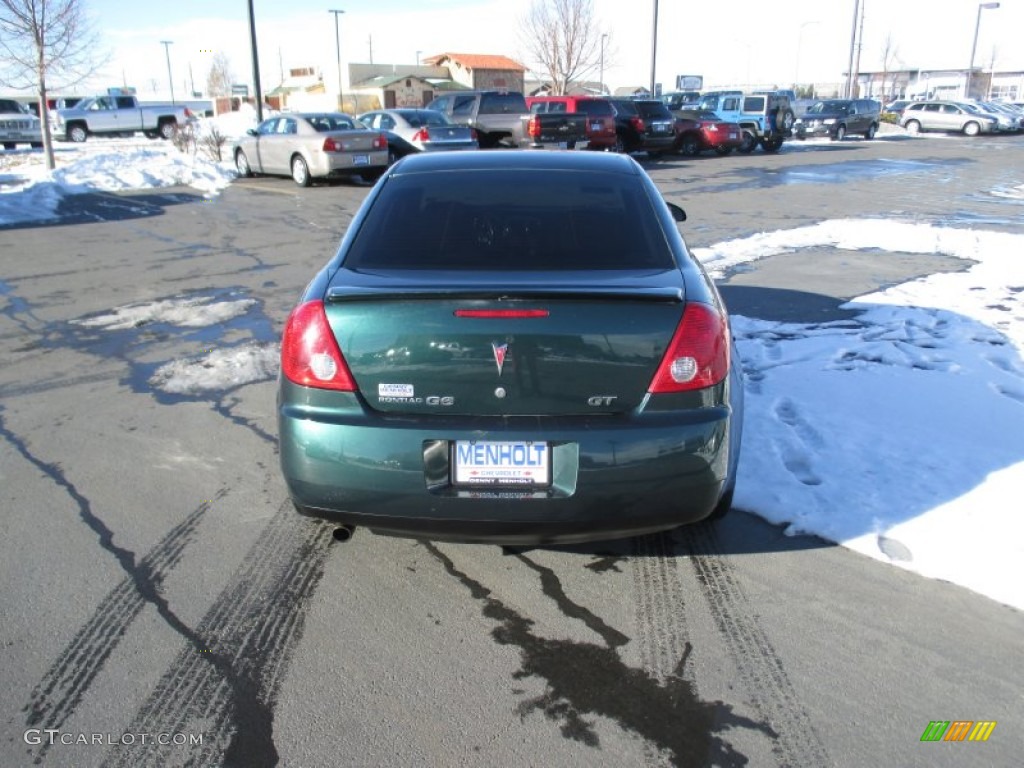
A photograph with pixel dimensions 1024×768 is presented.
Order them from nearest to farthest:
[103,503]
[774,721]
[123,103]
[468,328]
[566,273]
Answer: [774,721] → [468,328] → [566,273] → [103,503] → [123,103]

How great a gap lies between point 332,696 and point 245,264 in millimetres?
7828

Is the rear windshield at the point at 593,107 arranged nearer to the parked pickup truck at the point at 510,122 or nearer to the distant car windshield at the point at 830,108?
the parked pickup truck at the point at 510,122

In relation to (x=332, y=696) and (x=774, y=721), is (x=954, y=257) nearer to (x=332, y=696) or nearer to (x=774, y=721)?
(x=774, y=721)

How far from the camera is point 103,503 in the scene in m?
3.88

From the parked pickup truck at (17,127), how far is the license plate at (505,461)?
3313 cm

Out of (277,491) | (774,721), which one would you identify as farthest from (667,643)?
(277,491)

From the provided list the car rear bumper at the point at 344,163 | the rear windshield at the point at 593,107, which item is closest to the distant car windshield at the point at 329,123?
the car rear bumper at the point at 344,163

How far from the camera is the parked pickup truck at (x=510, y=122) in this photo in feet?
63.0

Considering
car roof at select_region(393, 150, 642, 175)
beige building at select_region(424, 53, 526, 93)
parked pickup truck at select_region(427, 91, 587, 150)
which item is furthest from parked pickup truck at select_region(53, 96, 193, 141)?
beige building at select_region(424, 53, 526, 93)

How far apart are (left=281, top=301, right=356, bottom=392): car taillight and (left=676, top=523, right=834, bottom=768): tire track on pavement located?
1620 mm

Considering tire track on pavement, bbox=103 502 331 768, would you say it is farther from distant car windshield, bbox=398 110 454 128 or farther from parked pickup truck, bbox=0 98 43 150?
parked pickup truck, bbox=0 98 43 150

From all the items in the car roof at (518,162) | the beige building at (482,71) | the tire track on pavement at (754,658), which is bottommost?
the tire track on pavement at (754,658)

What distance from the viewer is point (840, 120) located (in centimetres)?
3684

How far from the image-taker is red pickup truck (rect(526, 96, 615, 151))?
68.7 feet
